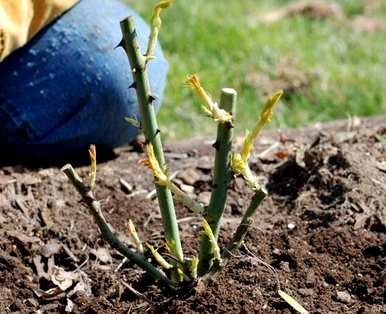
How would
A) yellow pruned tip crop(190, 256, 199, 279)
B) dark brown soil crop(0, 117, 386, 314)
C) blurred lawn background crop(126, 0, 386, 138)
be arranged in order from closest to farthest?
yellow pruned tip crop(190, 256, 199, 279)
dark brown soil crop(0, 117, 386, 314)
blurred lawn background crop(126, 0, 386, 138)

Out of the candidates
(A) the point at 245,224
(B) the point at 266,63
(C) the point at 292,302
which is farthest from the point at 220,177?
(B) the point at 266,63

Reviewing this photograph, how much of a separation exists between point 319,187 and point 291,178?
0.65ft

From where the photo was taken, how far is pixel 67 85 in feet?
11.1

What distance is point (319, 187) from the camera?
314 centimetres

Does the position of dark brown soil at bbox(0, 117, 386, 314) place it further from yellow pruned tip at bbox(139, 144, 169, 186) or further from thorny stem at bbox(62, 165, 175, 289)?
yellow pruned tip at bbox(139, 144, 169, 186)

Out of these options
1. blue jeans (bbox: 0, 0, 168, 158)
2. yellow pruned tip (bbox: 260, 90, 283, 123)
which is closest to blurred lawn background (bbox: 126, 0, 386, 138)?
blue jeans (bbox: 0, 0, 168, 158)

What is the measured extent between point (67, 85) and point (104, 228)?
1096mm

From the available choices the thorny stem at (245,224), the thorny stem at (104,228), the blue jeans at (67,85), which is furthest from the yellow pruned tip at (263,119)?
the blue jeans at (67,85)

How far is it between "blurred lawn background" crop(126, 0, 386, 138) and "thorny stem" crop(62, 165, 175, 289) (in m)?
1.97

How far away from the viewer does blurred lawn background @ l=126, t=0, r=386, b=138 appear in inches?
190

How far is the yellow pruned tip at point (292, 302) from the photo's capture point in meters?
2.44

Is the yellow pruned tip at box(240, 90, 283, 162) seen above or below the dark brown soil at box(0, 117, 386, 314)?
above

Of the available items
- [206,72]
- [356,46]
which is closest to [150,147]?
[206,72]

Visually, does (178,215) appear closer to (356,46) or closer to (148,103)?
(148,103)
